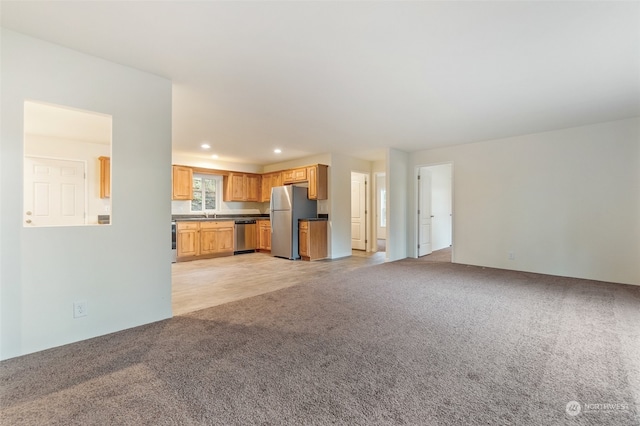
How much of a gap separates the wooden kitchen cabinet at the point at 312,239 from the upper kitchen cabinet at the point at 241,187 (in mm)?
2240

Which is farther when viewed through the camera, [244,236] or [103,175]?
[244,236]

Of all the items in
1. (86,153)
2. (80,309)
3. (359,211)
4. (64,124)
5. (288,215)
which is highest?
(64,124)

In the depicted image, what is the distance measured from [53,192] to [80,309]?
3785 millimetres

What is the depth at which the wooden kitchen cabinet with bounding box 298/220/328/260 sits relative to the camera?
6359 millimetres

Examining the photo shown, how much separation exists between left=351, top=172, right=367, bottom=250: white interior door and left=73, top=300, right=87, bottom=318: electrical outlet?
6.44 m

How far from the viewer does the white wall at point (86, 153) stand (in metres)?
4.84

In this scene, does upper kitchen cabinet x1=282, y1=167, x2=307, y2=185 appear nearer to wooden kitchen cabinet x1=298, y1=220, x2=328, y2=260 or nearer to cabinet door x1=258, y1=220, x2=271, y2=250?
wooden kitchen cabinet x1=298, y1=220, x2=328, y2=260

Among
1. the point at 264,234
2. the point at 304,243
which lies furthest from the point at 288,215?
the point at 264,234

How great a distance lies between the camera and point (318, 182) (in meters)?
6.45

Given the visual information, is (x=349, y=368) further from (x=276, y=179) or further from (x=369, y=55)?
(x=276, y=179)

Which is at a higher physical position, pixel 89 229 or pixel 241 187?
pixel 241 187

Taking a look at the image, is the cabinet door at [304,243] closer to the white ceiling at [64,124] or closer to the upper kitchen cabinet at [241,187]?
the upper kitchen cabinet at [241,187]

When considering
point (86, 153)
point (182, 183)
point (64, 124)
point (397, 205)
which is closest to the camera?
point (64, 124)

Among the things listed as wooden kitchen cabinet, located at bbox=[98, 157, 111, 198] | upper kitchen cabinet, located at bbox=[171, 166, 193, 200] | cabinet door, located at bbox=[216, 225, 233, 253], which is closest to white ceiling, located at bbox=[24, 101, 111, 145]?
wooden kitchen cabinet, located at bbox=[98, 157, 111, 198]
